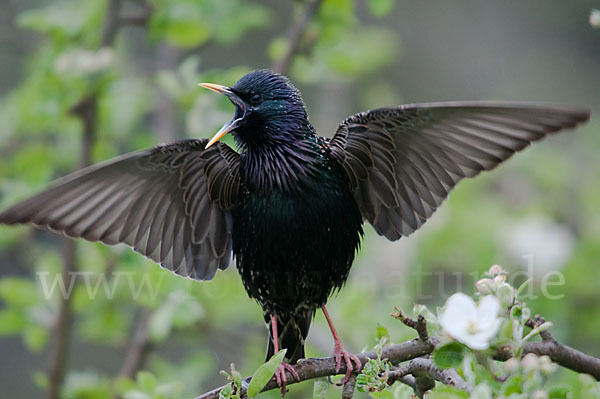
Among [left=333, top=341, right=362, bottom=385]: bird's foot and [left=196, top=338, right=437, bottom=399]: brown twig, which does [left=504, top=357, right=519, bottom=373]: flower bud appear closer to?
[left=196, top=338, right=437, bottom=399]: brown twig

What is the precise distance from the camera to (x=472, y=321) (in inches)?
A: 68.2

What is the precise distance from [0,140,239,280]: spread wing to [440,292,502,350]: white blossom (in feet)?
4.60

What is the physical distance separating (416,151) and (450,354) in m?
1.23

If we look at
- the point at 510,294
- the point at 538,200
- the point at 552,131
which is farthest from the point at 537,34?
the point at 510,294

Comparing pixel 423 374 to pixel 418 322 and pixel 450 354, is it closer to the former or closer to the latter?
pixel 418 322

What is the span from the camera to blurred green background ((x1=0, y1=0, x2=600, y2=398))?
388 centimetres

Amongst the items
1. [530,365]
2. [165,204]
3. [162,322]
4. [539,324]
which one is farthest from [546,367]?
[162,322]

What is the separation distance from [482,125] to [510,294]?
959mm

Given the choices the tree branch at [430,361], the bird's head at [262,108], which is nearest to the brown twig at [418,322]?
the tree branch at [430,361]

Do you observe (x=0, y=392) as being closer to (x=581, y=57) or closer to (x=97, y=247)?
(x=97, y=247)

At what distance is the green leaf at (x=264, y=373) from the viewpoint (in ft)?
6.53

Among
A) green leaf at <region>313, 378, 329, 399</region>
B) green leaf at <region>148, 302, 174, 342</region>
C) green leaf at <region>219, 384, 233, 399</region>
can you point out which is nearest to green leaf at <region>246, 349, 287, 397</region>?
Answer: green leaf at <region>219, 384, 233, 399</region>

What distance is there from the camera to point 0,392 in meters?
6.47

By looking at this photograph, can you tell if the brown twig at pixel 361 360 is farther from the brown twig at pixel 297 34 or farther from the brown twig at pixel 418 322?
the brown twig at pixel 297 34
